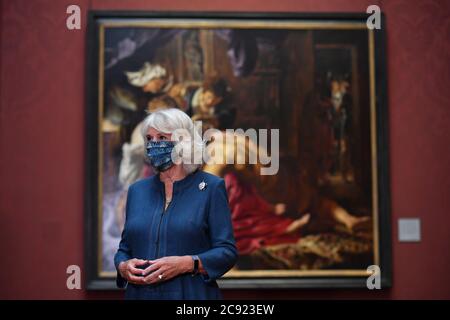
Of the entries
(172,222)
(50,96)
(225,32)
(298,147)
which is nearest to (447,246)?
(298,147)

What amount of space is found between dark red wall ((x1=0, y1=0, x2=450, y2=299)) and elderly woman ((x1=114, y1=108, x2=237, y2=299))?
1664 mm

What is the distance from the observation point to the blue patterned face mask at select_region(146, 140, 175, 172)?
268 cm

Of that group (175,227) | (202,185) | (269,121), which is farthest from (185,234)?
(269,121)

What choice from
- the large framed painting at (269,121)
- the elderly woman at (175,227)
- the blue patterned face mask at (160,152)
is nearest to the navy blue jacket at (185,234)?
the elderly woman at (175,227)

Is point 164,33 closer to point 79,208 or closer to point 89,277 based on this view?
point 79,208

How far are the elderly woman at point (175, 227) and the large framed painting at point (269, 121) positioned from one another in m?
1.52

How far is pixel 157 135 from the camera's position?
2.70 metres

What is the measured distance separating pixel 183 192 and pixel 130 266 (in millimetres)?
401

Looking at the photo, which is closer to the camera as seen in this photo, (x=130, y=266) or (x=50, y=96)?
(x=130, y=266)

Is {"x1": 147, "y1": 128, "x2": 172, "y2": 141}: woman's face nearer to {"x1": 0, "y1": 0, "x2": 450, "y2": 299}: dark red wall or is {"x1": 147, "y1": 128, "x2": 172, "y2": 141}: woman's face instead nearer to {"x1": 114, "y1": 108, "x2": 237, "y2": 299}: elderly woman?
{"x1": 114, "y1": 108, "x2": 237, "y2": 299}: elderly woman

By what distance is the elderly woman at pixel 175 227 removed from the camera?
100.0 inches
